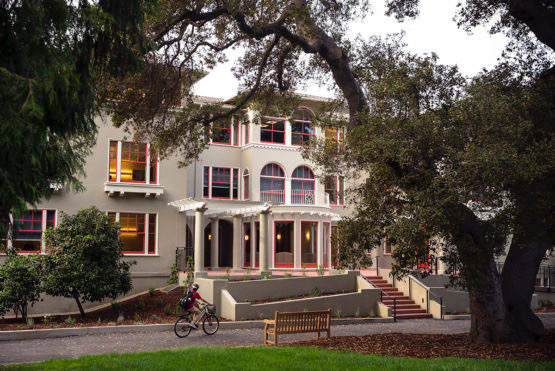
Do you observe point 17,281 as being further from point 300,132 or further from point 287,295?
point 300,132

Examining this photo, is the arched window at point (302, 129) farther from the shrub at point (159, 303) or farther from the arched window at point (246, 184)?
the shrub at point (159, 303)

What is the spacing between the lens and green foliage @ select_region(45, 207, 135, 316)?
58.2 ft

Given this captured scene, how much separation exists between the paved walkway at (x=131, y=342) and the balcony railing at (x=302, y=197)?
13057 mm

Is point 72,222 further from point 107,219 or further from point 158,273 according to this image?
point 158,273

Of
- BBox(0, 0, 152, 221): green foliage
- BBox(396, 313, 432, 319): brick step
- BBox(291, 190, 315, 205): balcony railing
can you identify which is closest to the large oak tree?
BBox(0, 0, 152, 221): green foliage

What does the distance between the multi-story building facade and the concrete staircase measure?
4.74 meters

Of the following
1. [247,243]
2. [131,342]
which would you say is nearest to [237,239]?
[247,243]

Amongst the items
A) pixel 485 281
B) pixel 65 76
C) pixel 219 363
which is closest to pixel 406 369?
pixel 219 363

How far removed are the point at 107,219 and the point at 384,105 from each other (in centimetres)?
1145

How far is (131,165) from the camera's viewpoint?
81.3 ft

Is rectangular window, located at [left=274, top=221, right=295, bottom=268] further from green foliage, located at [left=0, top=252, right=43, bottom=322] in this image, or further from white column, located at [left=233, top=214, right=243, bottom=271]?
green foliage, located at [left=0, top=252, right=43, bottom=322]

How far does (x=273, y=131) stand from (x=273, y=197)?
3.75 m

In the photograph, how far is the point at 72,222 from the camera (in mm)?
18531

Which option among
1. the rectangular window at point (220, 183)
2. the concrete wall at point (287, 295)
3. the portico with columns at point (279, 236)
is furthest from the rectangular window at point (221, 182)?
the concrete wall at point (287, 295)
